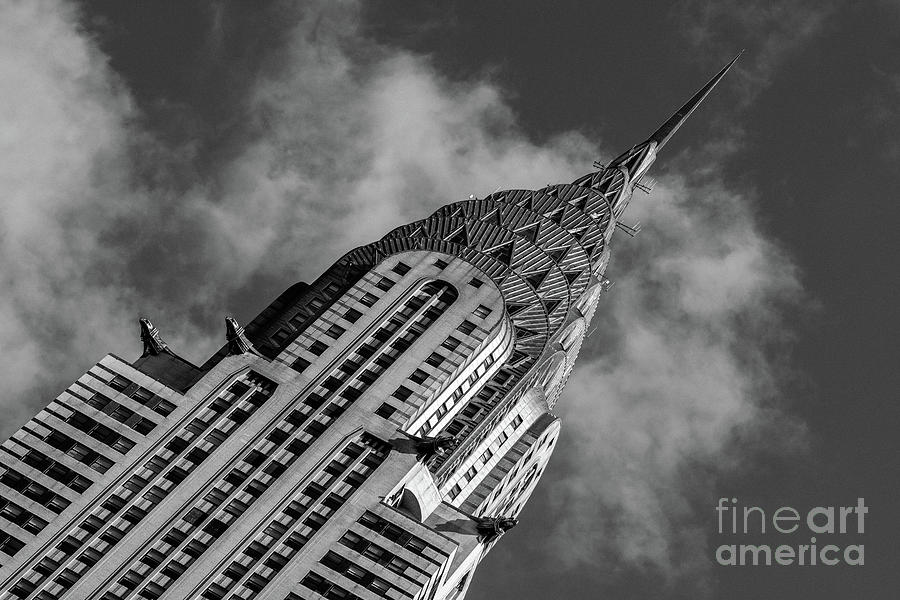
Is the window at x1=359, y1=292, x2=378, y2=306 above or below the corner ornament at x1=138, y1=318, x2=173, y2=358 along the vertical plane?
above

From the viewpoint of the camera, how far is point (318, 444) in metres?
152

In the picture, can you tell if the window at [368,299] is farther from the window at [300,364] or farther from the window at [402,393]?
the window at [402,393]

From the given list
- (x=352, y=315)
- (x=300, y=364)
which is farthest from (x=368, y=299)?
(x=300, y=364)

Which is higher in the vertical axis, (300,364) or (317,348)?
(317,348)

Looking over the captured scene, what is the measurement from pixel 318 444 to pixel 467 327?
74.2ft

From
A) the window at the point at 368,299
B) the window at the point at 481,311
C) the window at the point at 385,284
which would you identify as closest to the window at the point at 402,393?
the window at the point at 368,299

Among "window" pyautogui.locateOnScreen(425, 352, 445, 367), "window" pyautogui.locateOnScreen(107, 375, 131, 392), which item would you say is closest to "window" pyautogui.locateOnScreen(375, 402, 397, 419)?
"window" pyautogui.locateOnScreen(425, 352, 445, 367)

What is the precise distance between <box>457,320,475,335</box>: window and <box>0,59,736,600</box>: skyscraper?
49 centimetres

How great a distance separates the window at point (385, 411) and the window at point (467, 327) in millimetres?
13650

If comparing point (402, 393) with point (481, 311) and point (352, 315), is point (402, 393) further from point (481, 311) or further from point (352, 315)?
point (481, 311)

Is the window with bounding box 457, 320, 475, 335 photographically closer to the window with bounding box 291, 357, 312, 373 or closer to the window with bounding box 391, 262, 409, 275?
the window with bounding box 391, 262, 409, 275

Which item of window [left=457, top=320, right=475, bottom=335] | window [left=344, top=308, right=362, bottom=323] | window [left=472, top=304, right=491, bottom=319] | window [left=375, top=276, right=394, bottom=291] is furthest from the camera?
window [left=375, top=276, right=394, bottom=291]

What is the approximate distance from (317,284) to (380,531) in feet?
130

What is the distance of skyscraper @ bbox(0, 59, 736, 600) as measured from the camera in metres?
141
